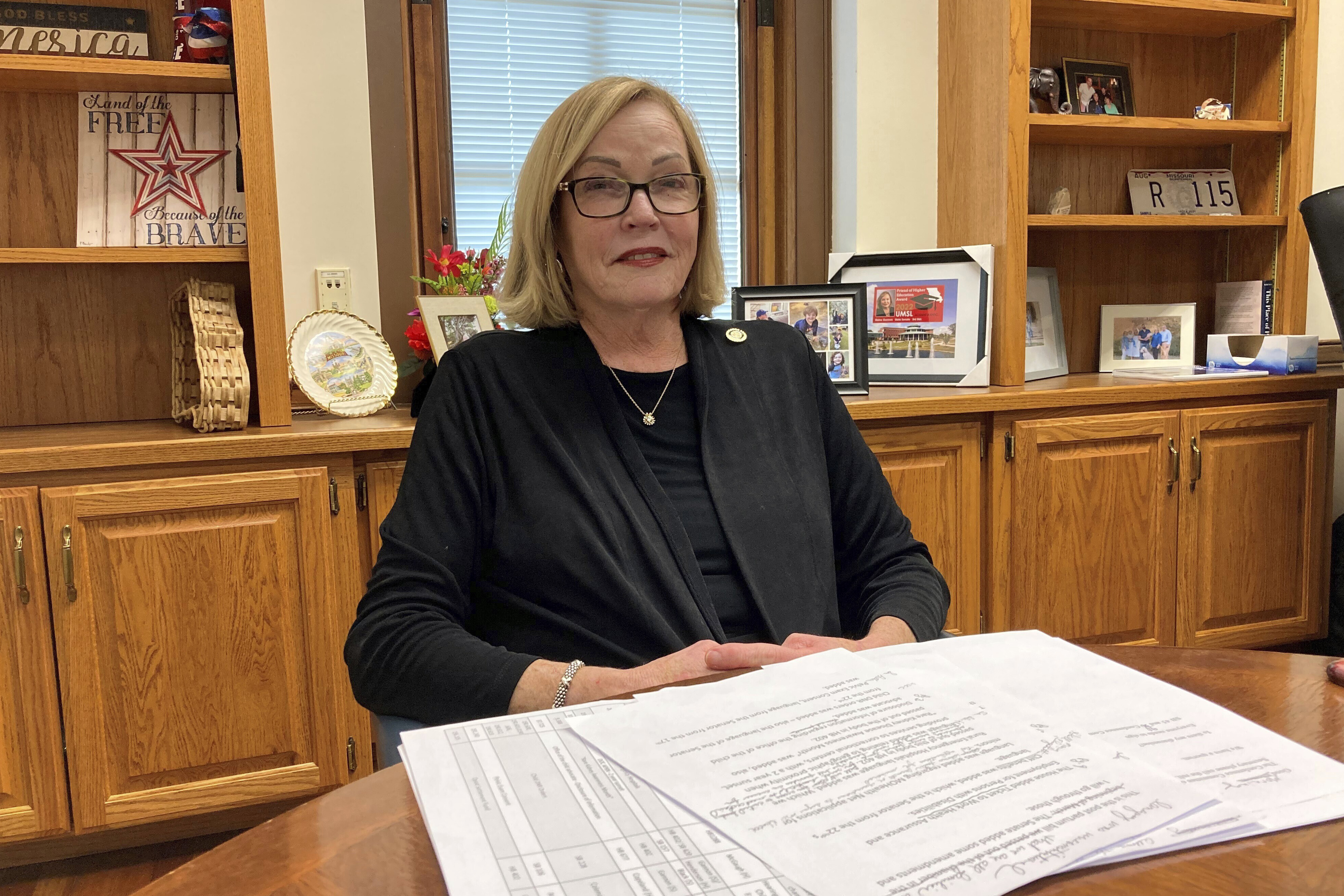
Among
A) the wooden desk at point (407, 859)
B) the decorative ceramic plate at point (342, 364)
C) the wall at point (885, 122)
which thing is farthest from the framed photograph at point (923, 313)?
the wooden desk at point (407, 859)

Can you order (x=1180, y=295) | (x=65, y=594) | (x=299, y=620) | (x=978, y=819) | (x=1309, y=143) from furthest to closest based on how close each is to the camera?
(x=1180, y=295) → (x=1309, y=143) → (x=299, y=620) → (x=65, y=594) → (x=978, y=819)

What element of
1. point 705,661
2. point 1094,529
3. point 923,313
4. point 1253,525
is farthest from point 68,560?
point 1253,525

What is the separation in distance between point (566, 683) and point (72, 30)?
1.86m

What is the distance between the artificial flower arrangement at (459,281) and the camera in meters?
2.17

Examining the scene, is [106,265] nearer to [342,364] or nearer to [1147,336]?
[342,364]

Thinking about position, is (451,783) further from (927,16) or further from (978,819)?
(927,16)

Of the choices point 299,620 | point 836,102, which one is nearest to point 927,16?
point 836,102

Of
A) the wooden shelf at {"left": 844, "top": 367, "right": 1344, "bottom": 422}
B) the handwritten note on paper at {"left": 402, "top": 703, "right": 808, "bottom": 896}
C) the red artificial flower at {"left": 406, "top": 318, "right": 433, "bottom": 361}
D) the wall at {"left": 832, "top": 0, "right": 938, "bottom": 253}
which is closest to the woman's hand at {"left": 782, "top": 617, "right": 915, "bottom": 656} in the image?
the handwritten note on paper at {"left": 402, "top": 703, "right": 808, "bottom": 896}

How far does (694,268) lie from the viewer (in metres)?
1.48

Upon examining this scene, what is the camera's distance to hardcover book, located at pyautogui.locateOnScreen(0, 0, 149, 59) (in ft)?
6.48

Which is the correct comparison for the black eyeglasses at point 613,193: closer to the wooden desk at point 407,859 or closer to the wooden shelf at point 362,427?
the wooden shelf at point 362,427

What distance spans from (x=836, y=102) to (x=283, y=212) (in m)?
1.51

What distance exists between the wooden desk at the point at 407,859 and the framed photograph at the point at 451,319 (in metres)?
1.49

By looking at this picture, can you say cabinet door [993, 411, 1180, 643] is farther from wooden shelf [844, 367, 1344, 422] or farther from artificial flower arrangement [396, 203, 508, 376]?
artificial flower arrangement [396, 203, 508, 376]
